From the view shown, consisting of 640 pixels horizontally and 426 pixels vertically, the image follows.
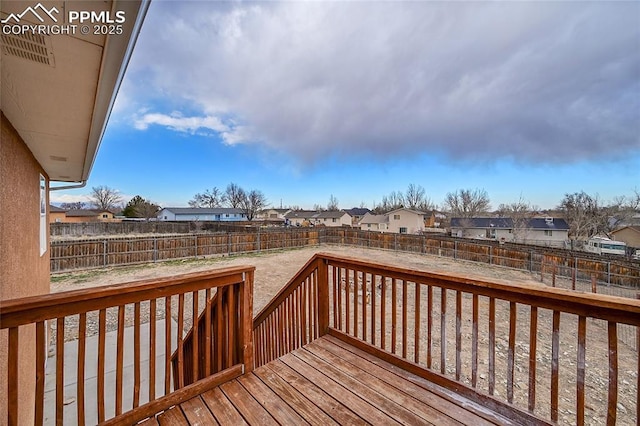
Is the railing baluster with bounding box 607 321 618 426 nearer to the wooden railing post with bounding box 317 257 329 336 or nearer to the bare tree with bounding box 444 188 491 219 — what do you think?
the wooden railing post with bounding box 317 257 329 336

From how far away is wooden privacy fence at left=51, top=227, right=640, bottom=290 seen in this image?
10.2 meters

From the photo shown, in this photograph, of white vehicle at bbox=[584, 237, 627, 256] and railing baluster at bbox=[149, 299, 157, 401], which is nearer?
railing baluster at bbox=[149, 299, 157, 401]

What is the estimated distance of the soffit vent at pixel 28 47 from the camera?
40.0 inches

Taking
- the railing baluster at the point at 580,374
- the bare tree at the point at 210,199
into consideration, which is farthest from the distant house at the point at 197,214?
the railing baluster at the point at 580,374

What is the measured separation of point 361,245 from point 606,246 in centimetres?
1713

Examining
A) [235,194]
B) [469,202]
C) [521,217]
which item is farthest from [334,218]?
[521,217]

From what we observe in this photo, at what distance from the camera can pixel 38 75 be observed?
4.36 feet

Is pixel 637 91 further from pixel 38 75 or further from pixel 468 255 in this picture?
pixel 38 75

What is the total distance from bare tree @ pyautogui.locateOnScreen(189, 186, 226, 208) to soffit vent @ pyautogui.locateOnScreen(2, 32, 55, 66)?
46566mm

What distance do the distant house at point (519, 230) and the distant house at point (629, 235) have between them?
422 cm

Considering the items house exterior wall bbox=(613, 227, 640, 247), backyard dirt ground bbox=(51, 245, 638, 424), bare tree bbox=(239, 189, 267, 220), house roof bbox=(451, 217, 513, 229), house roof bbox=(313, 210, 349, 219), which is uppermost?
bare tree bbox=(239, 189, 267, 220)

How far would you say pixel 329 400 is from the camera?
6.08 feet

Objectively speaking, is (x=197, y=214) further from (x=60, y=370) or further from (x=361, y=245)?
(x=60, y=370)

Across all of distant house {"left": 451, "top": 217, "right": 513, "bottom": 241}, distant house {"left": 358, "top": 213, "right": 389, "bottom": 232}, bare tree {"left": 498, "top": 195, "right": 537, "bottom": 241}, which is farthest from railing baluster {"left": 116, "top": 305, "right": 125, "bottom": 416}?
distant house {"left": 358, "top": 213, "right": 389, "bottom": 232}
